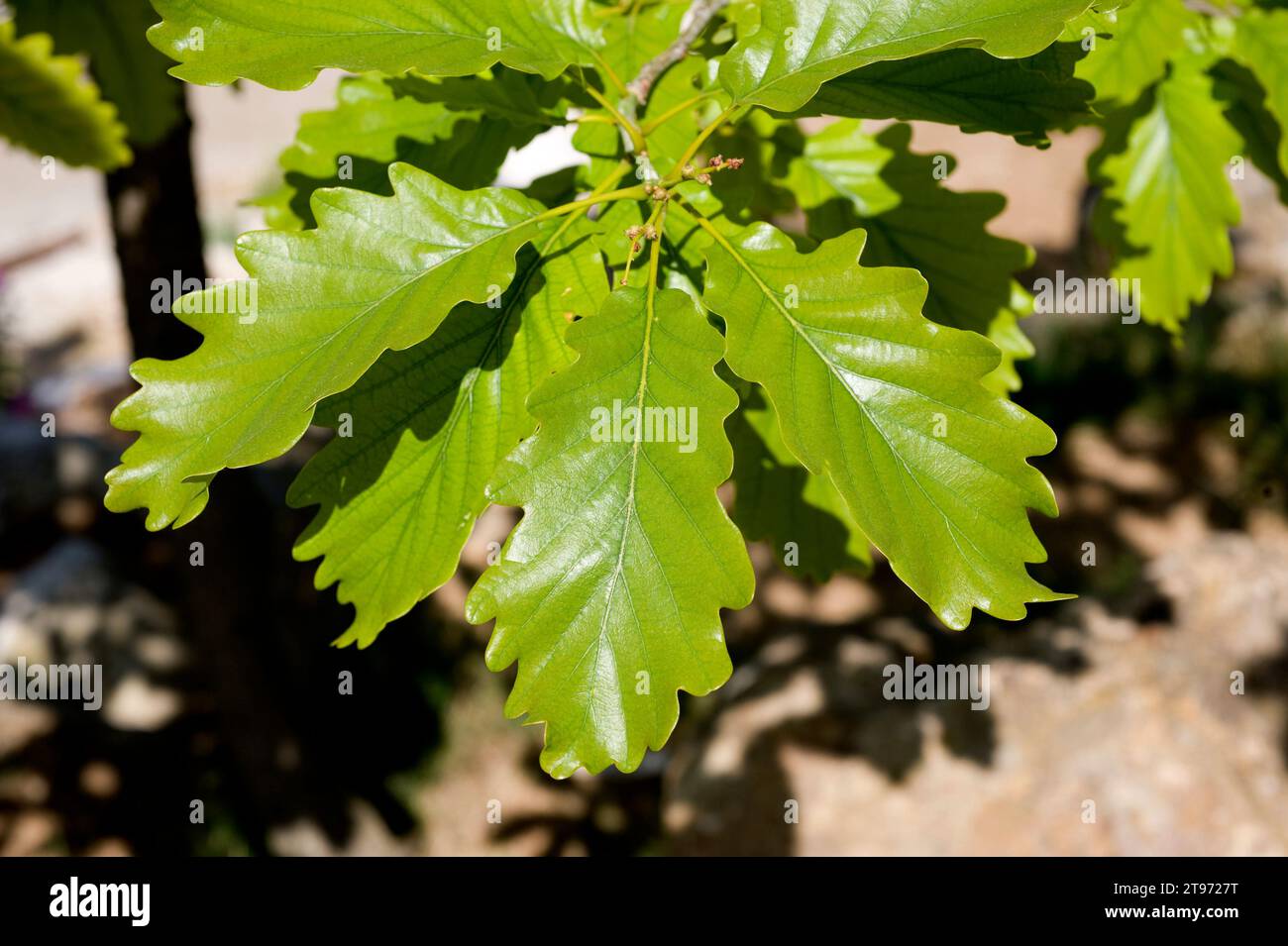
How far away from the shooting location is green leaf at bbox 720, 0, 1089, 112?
3.30 feet

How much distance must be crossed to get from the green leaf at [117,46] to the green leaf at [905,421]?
140 cm

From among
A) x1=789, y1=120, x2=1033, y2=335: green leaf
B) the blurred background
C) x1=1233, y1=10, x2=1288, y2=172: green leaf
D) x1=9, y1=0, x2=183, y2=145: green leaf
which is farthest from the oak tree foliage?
the blurred background

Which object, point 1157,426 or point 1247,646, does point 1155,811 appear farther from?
point 1157,426

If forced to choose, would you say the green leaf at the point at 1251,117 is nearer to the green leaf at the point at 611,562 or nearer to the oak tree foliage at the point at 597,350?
the oak tree foliage at the point at 597,350

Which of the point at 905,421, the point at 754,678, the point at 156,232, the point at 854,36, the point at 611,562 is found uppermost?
the point at 156,232

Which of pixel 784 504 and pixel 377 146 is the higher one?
pixel 377 146

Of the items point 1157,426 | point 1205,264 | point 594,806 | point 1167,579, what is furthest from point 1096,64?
point 1157,426

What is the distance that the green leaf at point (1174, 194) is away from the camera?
5.83 feet

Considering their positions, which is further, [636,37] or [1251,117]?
[1251,117]

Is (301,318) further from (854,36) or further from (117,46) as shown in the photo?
(117,46)

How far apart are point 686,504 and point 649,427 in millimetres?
86

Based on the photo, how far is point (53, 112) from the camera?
1.75m

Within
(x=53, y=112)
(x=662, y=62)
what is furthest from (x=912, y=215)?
(x=53, y=112)

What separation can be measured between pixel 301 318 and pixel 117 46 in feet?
4.01
